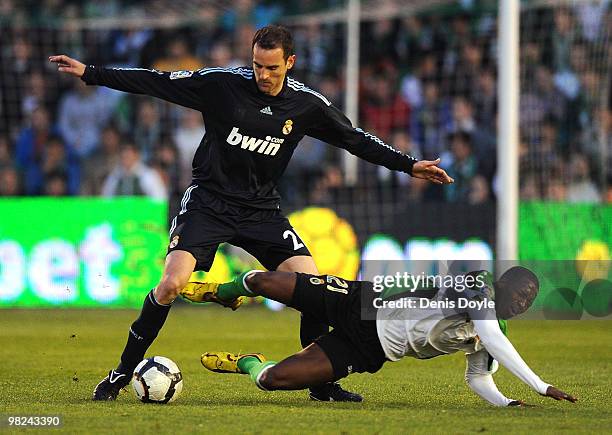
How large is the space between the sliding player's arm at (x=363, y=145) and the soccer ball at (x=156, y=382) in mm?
1908

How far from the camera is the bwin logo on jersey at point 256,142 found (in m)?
8.45

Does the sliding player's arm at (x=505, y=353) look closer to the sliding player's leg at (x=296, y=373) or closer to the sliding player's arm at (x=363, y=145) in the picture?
the sliding player's leg at (x=296, y=373)

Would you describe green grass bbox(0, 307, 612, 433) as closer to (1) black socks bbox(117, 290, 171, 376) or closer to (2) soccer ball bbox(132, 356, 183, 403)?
(2) soccer ball bbox(132, 356, 183, 403)

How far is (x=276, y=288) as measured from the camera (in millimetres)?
8078

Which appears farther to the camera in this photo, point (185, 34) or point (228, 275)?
point (185, 34)

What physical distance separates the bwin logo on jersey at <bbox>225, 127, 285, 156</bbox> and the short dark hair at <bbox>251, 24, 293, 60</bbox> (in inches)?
22.4

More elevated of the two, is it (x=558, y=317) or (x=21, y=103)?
(x=21, y=103)

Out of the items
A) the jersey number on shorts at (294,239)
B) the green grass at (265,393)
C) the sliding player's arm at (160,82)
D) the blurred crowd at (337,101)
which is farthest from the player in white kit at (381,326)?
the blurred crowd at (337,101)

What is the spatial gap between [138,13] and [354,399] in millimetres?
14517

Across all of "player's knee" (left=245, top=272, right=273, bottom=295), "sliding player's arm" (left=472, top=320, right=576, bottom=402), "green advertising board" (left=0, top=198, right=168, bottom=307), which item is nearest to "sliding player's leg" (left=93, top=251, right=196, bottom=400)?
"player's knee" (left=245, top=272, right=273, bottom=295)

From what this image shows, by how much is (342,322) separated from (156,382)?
46.8 inches

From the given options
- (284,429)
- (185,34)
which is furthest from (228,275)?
(284,429)

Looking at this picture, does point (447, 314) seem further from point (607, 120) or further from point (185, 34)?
point (185, 34)

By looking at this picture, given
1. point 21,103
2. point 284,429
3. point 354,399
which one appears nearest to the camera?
point 284,429
